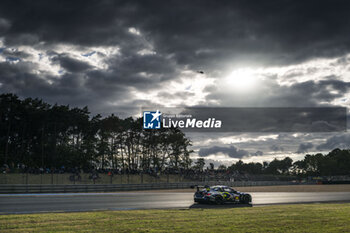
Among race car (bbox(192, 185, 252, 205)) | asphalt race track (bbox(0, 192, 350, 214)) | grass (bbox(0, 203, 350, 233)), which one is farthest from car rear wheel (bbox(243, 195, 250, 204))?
grass (bbox(0, 203, 350, 233))

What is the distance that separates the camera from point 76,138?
7219cm

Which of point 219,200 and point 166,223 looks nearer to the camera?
point 166,223

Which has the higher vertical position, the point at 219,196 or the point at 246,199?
the point at 219,196

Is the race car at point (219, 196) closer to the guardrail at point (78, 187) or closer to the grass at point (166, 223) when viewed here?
the grass at point (166, 223)

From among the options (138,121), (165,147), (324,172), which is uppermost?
(138,121)

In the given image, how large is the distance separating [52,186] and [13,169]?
4.84 m

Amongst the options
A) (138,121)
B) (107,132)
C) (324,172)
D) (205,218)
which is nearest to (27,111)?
(107,132)

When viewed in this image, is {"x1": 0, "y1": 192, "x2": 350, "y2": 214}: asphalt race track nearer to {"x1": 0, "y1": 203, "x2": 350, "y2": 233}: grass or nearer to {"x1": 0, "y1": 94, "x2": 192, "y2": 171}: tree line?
{"x1": 0, "y1": 203, "x2": 350, "y2": 233}: grass

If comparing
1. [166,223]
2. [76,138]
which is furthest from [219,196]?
[76,138]

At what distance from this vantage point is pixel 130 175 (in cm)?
4381

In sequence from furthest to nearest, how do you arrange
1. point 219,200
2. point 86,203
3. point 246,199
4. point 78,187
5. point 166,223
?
1. point 78,187
2. point 246,199
3. point 219,200
4. point 86,203
5. point 166,223

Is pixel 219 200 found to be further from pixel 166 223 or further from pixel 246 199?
pixel 166 223

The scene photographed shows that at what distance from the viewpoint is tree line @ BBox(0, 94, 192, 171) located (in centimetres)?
5878

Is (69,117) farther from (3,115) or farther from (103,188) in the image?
(103,188)
